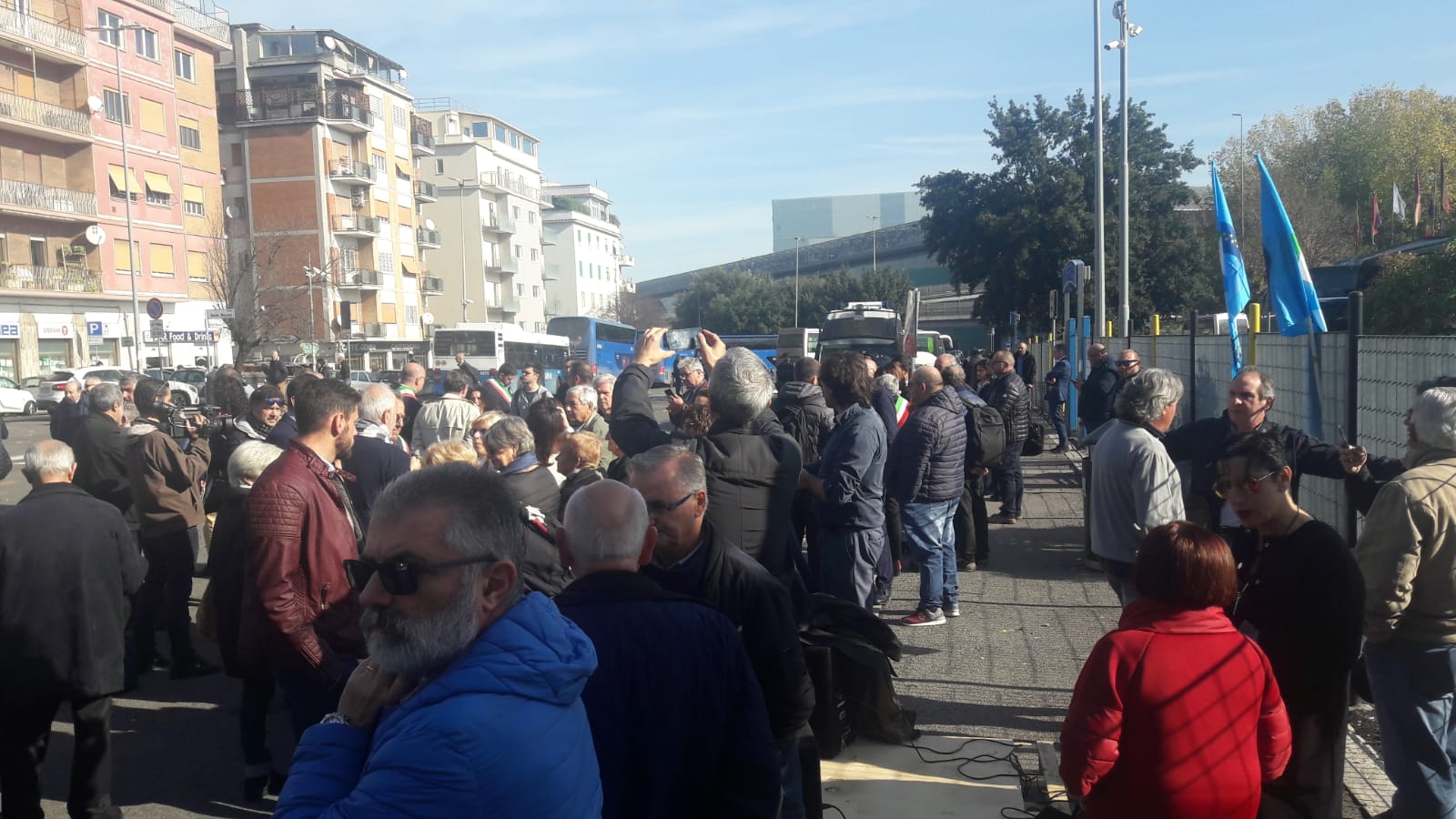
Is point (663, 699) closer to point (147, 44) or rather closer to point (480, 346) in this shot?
point (480, 346)

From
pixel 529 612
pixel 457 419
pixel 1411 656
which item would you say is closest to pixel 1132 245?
pixel 457 419

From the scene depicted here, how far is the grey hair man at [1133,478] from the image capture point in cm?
510

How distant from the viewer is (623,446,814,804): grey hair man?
3.38 metres

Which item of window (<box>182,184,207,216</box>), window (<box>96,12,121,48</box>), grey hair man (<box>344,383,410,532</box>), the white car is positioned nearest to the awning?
window (<box>182,184,207,216</box>)

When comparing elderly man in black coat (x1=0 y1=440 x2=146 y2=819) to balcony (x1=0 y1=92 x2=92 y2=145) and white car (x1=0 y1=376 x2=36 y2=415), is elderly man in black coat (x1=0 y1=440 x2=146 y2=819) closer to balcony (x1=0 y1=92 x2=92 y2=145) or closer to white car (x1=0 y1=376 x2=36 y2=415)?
white car (x1=0 y1=376 x2=36 y2=415)

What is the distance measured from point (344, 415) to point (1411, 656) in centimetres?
408

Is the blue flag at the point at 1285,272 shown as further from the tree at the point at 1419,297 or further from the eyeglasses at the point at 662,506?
the tree at the point at 1419,297

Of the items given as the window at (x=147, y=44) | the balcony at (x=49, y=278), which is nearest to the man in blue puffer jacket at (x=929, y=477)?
the balcony at (x=49, y=278)

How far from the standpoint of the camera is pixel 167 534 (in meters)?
7.26

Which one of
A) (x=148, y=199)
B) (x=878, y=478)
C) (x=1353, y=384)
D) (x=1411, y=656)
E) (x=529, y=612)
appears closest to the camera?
(x=529, y=612)

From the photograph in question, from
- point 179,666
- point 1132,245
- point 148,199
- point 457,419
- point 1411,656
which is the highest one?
point 148,199

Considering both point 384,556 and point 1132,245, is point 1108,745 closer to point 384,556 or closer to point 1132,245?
point 384,556

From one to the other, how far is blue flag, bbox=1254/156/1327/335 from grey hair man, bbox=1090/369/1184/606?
3.44 ft

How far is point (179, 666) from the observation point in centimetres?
711
